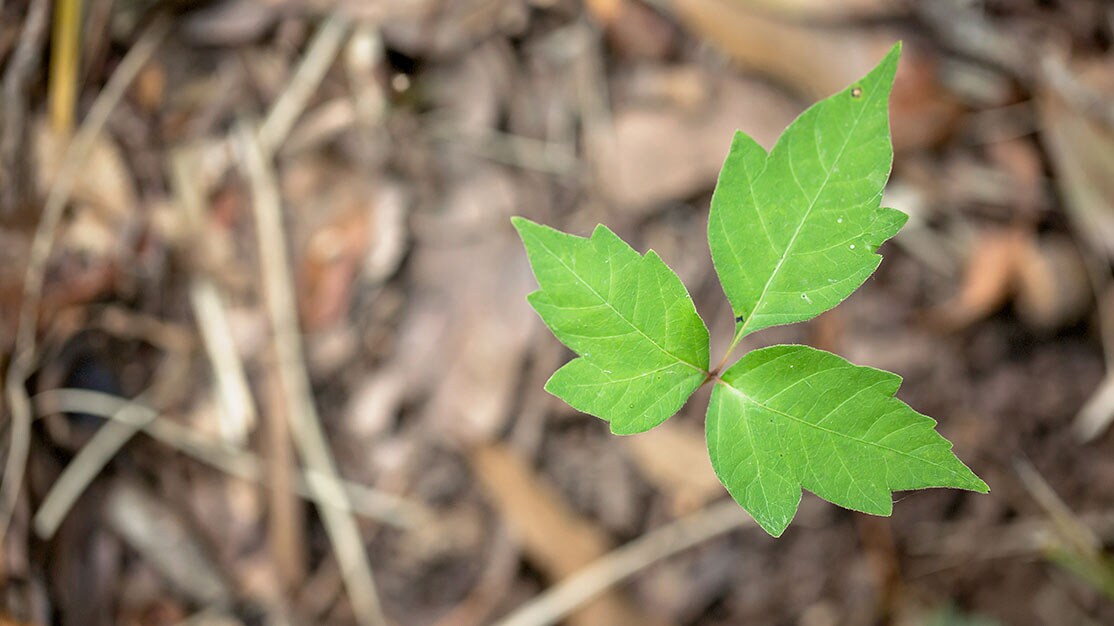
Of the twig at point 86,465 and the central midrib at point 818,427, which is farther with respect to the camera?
the twig at point 86,465

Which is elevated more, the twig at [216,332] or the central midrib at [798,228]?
the central midrib at [798,228]

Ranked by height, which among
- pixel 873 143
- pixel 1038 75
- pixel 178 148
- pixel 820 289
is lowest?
pixel 178 148

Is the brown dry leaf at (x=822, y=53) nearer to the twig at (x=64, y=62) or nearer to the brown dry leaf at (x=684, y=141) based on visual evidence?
Answer: the brown dry leaf at (x=684, y=141)

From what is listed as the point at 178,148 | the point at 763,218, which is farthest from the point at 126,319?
the point at 763,218

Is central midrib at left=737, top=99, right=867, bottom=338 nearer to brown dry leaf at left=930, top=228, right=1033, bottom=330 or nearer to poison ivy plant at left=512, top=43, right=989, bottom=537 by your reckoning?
poison ivy plant at left=512, top=43, right=989, bottom=537

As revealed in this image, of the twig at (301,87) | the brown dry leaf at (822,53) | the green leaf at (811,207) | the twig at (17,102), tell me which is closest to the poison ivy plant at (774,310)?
the green leaf at (811,207)

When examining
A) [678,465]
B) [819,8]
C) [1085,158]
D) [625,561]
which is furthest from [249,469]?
[1085,158]

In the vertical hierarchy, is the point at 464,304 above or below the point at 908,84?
below

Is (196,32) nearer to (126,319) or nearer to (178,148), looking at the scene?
(178,148)
